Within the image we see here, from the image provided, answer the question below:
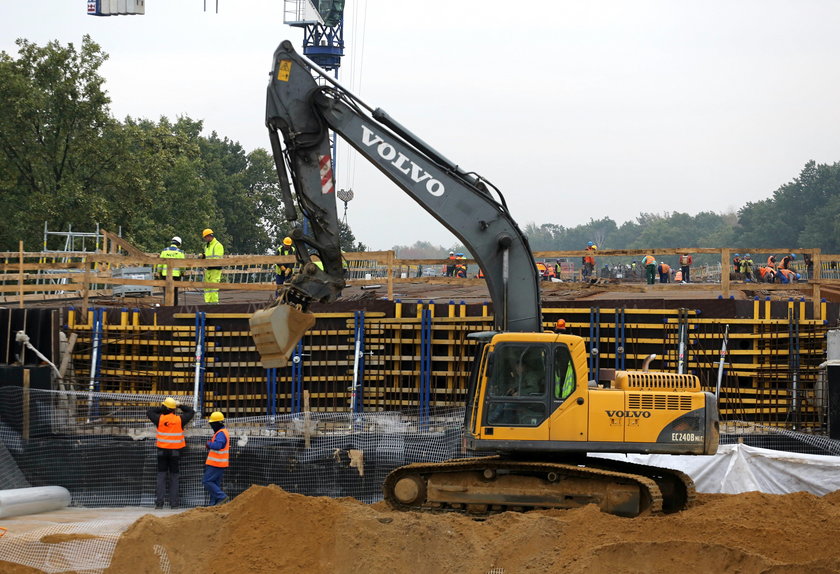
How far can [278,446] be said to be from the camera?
1795cm

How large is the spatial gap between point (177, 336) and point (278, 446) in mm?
4271

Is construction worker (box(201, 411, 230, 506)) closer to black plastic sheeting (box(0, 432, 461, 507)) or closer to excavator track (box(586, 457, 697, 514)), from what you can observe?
black plastic sheeting (box(0, 432, 461, 507))

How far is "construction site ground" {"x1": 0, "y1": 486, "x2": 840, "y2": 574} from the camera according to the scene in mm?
11734

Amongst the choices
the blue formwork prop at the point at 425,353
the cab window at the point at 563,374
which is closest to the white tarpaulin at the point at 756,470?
the cab window at the point at 563,374

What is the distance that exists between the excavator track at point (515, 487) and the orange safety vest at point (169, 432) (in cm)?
455

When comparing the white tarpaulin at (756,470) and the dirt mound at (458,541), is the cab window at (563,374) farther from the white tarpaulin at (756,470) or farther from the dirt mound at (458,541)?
the white tarpaulin at (756,470)

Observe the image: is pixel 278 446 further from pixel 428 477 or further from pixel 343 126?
pixel 343 126

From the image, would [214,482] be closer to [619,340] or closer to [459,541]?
[459,541]

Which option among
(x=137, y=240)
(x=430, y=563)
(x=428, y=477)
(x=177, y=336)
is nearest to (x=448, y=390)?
(x=177, y=336)

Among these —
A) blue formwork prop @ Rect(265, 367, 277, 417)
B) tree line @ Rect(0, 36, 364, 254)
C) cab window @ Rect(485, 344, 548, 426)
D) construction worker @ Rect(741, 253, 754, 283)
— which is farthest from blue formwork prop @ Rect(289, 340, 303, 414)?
construction worker @ Rect(741, 253, 754, 283)

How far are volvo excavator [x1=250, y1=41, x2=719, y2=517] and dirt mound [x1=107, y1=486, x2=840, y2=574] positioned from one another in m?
0.60

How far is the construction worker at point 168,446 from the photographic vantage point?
1722 cm

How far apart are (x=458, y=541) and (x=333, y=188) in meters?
5.06

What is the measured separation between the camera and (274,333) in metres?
13.2
